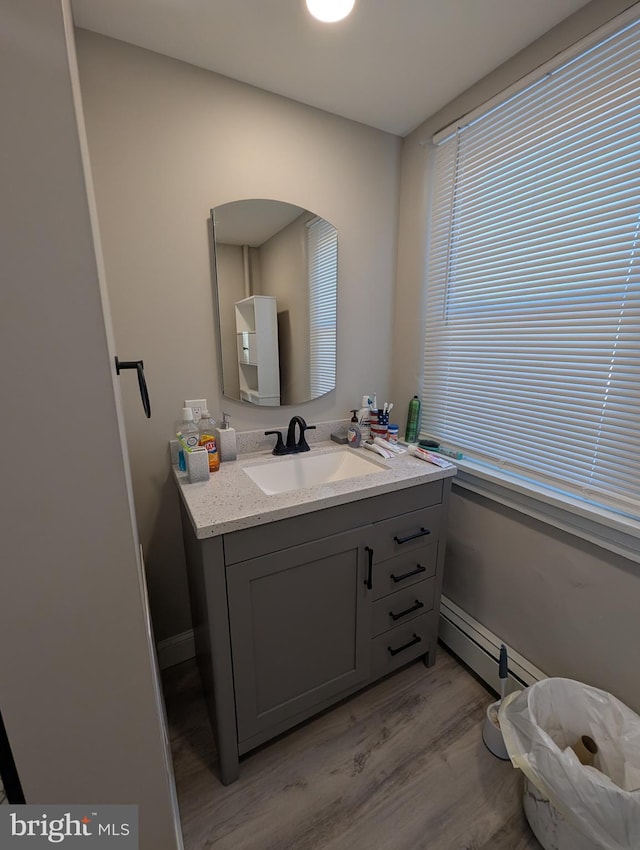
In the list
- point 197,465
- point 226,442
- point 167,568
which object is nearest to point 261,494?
point 197,465

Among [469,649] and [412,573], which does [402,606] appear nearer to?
[412,573]

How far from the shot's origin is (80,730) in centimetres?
62

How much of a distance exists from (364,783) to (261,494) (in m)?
0.98

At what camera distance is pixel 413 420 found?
167cm

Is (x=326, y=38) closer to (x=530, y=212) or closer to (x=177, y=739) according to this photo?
(x=530, y=212)

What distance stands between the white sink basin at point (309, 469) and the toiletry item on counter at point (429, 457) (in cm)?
17

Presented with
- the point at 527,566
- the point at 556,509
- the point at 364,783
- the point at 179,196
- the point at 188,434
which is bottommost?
the point at 364,783

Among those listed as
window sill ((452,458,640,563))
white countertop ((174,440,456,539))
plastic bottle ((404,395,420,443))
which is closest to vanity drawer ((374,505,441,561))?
white countertop ((174,440,456,539))

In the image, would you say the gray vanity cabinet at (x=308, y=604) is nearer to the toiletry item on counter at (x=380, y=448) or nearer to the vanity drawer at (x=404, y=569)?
the vanity drawer at (x=404, y=569)

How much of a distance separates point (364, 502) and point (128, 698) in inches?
29.3

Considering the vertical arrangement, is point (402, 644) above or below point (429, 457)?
below

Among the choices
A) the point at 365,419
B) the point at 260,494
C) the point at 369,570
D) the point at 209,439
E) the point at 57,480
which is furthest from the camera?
the point at 365,419

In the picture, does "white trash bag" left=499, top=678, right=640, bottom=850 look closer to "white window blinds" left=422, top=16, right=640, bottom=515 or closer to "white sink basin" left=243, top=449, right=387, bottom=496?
"white window blinds" left=422, top=16, right=640, bottom=515

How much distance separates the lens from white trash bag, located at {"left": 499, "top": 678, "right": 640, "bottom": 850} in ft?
2.50
